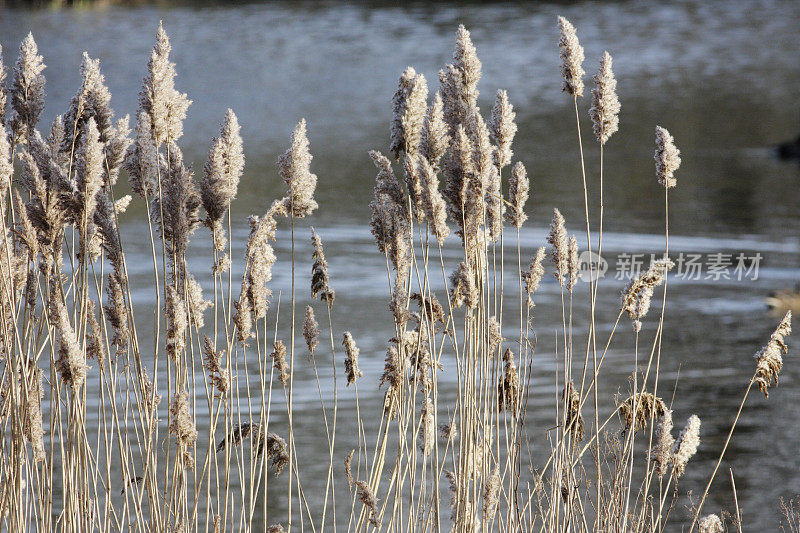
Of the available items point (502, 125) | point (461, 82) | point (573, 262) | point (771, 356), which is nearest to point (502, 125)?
point (502, 125)

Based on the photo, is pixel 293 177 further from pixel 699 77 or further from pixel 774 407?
pixel 699 77

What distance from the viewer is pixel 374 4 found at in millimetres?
32562

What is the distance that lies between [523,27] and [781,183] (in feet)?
52.1

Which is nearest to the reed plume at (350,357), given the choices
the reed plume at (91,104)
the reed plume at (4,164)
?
the reed plume at (91,104)

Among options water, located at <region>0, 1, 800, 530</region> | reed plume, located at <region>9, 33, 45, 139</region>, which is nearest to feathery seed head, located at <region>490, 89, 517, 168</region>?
reed plume, located at <region>9, 33, 45, 139</region>

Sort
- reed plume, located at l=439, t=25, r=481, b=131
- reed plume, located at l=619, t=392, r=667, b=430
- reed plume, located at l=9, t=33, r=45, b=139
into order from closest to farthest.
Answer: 1. reed plume, located at l=439, t=25, r=481, b=131
2. reed plume, located at l=9, t=33, r=45, b=139
3. reed plume, located at l=619, t=392, r=667, b=430

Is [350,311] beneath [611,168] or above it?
beneath

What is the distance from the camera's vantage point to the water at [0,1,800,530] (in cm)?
647

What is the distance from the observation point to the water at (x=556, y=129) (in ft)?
21.2

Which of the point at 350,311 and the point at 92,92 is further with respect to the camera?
the point at 350,311

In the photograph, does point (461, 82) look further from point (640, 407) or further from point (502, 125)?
point (640, 407)

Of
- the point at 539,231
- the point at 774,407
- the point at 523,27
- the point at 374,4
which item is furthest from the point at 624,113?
the point at 774,407

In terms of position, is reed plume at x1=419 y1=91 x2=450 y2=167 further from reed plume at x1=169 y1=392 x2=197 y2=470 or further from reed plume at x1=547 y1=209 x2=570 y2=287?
reed plume at x1=169 y1=392 x2=197 y2=470

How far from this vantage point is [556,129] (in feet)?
63.8
